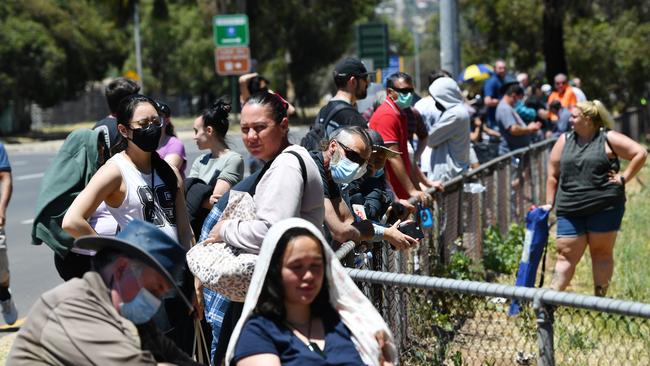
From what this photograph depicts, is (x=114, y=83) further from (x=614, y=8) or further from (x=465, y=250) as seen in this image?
(x=614, y=8)

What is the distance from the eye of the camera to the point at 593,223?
912 centimetres

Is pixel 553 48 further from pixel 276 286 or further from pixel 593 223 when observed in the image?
pixel 276 286

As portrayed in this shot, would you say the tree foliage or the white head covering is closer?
the white head covering

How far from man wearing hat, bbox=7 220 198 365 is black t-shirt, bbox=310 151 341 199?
2.02 meters

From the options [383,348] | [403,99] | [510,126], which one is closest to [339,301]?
[383,348]

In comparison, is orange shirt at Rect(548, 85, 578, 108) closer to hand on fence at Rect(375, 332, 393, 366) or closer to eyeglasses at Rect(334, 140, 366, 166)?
eyeglasses at Rect(334, 140, 366, 166)

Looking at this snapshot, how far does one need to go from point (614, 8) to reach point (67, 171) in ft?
109

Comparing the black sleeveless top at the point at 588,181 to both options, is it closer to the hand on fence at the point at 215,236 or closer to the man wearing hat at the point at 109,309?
the hand on fence at the point at 215,236

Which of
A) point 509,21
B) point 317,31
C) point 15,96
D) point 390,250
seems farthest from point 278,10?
point 390,250

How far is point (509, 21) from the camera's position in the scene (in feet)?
115

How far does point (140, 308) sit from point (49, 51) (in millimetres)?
45087

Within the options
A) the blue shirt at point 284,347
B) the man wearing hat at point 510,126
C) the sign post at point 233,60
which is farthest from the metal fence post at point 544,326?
the sign post at point 233,60

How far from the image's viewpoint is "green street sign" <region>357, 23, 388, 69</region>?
64.4ft

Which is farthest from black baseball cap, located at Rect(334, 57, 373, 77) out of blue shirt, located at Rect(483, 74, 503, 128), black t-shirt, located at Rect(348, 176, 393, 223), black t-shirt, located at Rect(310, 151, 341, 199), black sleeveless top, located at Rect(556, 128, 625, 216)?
blue shirt, located at Rect(483, 74, 503, 128)
